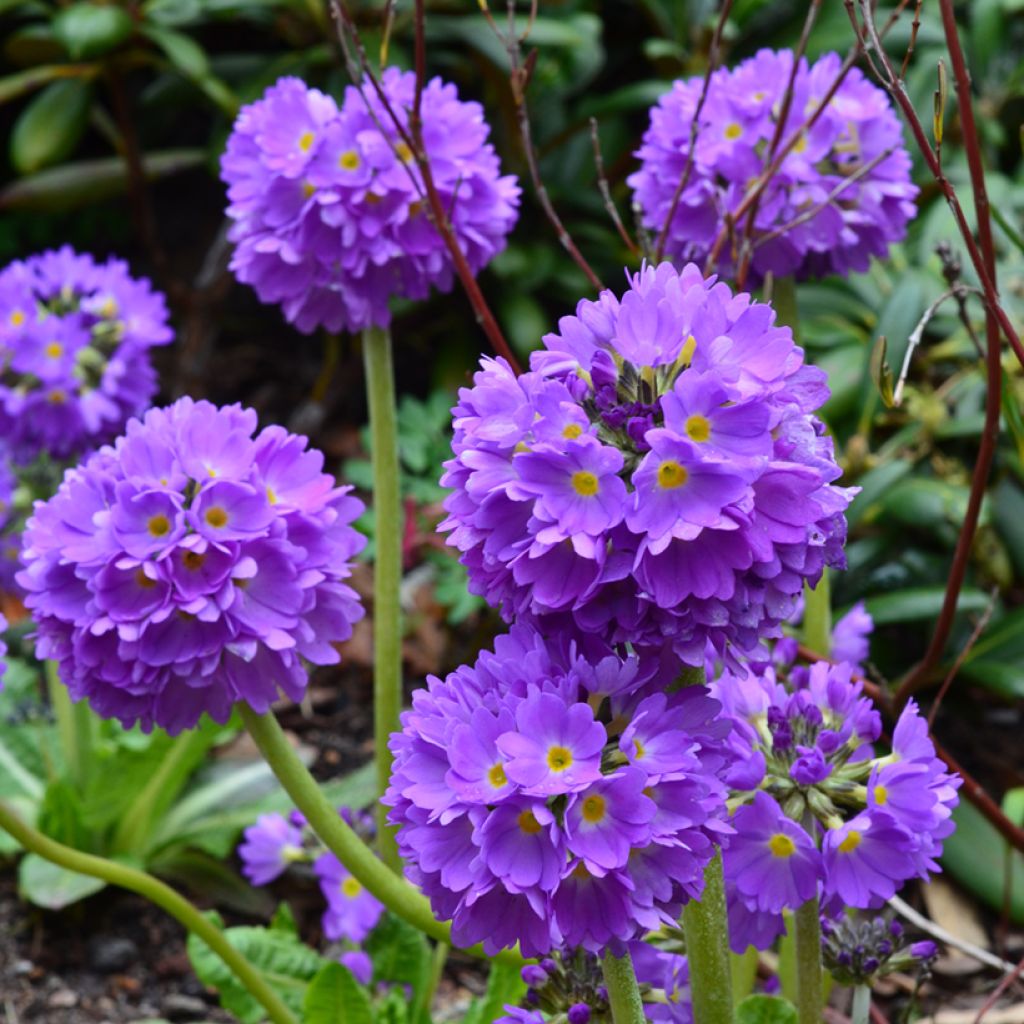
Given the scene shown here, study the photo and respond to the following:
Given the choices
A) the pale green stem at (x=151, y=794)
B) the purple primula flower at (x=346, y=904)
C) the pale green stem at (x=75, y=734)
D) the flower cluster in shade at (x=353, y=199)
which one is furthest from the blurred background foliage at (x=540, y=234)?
the flower cluster in shade at (x=353, y=199)

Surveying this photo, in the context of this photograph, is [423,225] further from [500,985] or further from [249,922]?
[249,922]

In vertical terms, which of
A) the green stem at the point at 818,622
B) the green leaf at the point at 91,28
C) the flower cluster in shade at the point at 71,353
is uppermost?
the green leaf at the point at 91,28

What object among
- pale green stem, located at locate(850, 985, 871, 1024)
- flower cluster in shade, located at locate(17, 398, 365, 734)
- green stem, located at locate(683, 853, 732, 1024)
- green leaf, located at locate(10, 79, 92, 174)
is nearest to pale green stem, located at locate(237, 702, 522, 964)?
flower cluster in shade, located at locate(17, 398, 365, 734)

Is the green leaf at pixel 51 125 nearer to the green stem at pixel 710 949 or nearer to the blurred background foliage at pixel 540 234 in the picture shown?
the blurred background foliage at pixel 540 234

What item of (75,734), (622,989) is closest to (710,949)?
(622,989)

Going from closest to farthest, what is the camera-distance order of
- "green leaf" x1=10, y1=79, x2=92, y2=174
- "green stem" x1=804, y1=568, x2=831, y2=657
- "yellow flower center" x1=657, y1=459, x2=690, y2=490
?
1. "yellow flower center" x1=657, y1=459, x2=690, y2=490
2. "green stem" x1=804, y1=568, x2=831, y2=657
3. "green leaf" x1=10, y1=79, x2=92, y2=174

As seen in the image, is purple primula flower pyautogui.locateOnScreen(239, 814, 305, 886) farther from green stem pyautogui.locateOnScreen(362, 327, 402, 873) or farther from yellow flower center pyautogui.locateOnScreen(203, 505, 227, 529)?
yellow flower center pyautogui.locateOnScreen(203, 505, 227, 529)

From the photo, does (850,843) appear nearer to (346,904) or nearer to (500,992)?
(500,992)
